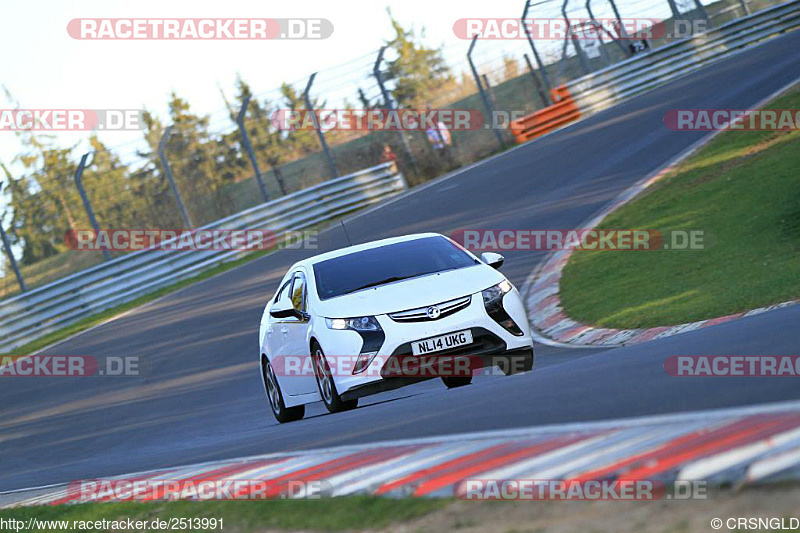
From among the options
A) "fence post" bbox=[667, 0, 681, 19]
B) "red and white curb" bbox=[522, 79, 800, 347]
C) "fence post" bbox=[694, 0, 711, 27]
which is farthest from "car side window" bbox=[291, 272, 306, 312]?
"fence post" bbox=[694, 0, 711, 27]

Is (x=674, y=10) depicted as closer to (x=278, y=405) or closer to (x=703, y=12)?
(x=703, y=12)

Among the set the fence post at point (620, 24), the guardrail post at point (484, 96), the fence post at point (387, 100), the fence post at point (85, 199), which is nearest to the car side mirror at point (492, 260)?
the fence post at point (85, 199)

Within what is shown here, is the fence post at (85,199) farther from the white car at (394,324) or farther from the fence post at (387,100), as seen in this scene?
A: the white car at (394,324)

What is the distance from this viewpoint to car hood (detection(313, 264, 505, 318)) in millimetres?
9836

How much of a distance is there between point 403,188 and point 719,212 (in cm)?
1309

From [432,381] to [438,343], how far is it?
2697 millimetres

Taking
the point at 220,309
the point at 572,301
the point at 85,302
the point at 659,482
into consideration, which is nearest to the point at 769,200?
the point at 572,301

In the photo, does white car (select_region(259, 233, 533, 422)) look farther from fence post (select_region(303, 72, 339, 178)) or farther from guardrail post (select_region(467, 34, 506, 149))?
guardrail post (select_region(467, 34, 506, 149))

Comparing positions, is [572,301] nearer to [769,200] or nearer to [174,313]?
[769,200]

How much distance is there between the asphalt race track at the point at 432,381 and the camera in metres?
7.23

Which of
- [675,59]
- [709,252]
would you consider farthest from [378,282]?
[675,59]

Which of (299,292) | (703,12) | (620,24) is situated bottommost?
(299,292)

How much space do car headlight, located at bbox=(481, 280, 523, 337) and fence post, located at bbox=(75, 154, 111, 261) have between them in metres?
16.7

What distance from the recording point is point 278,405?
11586 millimetres
